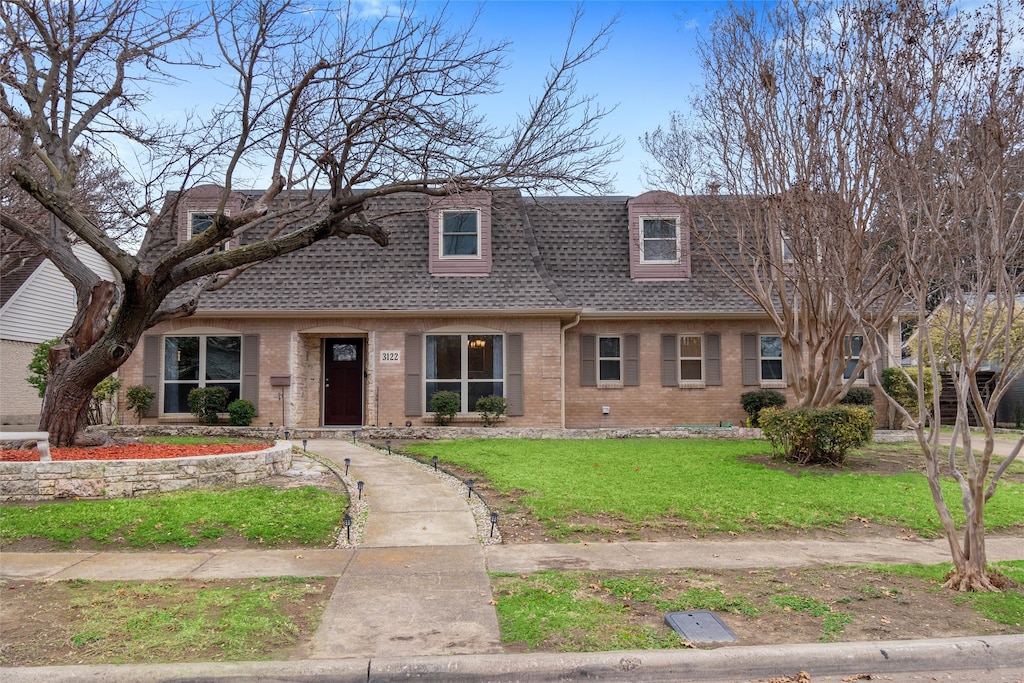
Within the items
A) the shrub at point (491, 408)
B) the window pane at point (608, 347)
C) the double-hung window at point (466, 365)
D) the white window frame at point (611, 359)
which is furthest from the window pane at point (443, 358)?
the window pane at point (608, 347)

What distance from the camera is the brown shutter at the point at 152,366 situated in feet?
55.4

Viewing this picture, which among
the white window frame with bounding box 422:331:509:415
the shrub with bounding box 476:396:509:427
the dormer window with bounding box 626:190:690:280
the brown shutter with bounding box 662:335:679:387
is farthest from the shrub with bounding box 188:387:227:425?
the brown shutter with bounding box 662:335:679:387

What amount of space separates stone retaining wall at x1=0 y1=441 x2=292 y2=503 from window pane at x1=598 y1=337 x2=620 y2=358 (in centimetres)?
1054

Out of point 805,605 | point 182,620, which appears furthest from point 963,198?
point 182,620

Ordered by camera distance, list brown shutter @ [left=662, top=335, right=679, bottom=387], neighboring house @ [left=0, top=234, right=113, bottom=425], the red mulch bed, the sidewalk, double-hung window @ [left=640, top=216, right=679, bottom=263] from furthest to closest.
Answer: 1. neighboring house @ [left=0, top=234, right=113, bottom=425]
2. double-hung window @ [left=640, top=216, right=679, bottom=263]
3. brown shutter @ [left=662, top=335, right=679, bottom=387]
4. the red mulch bed
5. the sidewalk

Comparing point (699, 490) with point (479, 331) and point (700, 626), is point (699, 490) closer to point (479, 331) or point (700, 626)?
point (700, 626)

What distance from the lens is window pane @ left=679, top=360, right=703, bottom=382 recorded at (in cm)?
1777

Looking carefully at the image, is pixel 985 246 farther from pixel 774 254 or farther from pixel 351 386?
pixel 351 386

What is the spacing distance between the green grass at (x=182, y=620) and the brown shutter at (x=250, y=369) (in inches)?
436

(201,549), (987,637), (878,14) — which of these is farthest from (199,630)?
(878,14)

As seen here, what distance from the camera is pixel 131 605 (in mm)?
5457

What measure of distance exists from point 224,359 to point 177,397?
1417mm

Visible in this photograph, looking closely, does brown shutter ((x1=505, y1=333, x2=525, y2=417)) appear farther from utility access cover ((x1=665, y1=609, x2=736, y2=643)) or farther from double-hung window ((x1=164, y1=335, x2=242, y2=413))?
utility access cover ((x1=665, y1=609, x2=736, y2=643))

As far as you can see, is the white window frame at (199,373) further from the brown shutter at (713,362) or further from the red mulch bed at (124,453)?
the brown shutter at (713,362)
